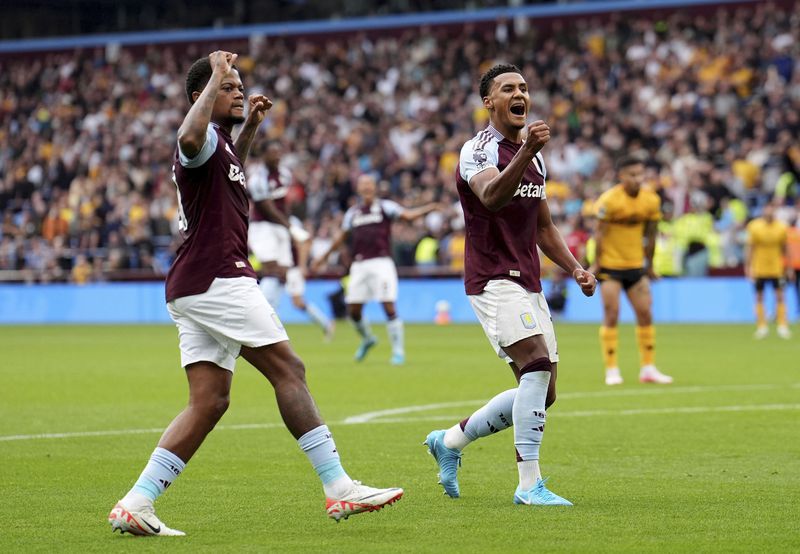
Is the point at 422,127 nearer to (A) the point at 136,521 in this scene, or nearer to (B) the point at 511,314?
(B) the point at 511,314

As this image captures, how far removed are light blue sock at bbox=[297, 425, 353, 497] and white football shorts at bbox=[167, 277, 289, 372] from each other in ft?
1.68

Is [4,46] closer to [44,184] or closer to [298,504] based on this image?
[44,184]

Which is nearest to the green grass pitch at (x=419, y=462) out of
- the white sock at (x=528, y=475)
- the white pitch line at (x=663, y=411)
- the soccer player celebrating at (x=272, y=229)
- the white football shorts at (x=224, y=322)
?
the white pitch line at (x=663, y=411)

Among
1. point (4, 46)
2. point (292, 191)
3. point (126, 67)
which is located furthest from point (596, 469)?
point (4, 46)

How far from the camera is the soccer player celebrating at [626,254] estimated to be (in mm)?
15984

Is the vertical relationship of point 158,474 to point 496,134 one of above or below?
below

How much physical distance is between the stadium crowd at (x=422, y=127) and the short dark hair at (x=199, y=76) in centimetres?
2484

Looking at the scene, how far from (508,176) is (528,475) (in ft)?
5.53

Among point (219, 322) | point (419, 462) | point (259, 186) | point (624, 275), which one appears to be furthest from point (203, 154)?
point (259, 186)

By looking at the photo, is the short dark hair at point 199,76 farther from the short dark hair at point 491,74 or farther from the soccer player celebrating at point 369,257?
the soccer player celebrating at point 369,257

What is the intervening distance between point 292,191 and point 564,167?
24.3 feet

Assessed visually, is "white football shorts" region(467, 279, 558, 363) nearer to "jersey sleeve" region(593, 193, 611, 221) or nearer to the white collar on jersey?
the white collar on jersey

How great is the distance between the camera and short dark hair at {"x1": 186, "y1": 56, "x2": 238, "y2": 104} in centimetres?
702

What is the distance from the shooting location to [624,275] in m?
16.0
